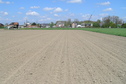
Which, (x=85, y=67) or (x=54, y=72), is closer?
(x=54, y=72)

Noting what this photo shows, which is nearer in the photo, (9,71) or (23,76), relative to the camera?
(23,76)

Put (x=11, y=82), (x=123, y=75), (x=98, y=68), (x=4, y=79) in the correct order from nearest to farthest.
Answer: (x=11, y=82) < (x=4, y=79) < (x=123, y=75) < (x=98, y=68)

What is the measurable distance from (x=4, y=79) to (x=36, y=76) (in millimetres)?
1178

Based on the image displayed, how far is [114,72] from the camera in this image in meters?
6.74

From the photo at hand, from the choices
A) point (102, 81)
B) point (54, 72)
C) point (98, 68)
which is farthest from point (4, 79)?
point (98, 68)

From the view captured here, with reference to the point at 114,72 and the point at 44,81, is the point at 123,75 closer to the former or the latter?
the point at 114,72

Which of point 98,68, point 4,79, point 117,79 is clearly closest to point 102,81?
point 117,79

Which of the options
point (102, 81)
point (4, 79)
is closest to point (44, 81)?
point (4, 79)

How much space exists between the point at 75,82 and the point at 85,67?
2108 mm

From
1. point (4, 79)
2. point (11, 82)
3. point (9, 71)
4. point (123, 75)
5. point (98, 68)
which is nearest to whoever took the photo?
point (11, 82)

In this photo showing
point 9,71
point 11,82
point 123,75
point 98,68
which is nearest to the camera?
point 11,82

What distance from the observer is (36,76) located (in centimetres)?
611

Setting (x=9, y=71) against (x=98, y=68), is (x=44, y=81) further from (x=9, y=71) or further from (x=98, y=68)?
(x=98, y=68)

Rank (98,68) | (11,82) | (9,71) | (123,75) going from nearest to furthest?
(11,82) → (123,75) → (9,71) → (98,68)
